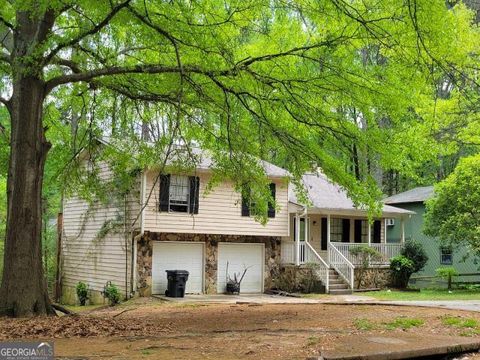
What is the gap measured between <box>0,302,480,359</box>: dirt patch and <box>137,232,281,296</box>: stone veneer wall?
28.1 ft

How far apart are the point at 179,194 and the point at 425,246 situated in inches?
607

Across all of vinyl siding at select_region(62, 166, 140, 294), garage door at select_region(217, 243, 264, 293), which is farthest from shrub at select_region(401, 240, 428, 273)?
vinyl siding at select_region(62, 166, 140, 294)

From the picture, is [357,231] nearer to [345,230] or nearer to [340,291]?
[345,230]

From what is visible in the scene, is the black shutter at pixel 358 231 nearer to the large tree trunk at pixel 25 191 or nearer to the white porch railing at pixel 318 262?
the white porch railing at pixel 318 262

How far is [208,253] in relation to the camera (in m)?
22.6

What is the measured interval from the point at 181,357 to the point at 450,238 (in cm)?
1916

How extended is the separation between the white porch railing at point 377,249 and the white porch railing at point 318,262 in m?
1.06

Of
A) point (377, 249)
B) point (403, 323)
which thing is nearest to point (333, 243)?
point (377, 249)

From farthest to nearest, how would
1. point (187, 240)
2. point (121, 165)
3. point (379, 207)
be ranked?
point (187, 240), point (121, 165), point (379, 207)

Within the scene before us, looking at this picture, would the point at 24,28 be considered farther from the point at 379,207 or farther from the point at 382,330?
the point at 382,330

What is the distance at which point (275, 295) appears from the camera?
22.7 m

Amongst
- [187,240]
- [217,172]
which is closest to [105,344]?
[217,172]

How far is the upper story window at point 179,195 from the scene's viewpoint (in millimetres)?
21391

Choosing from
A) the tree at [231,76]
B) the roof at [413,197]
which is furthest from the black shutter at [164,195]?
the roof at [413,197]
